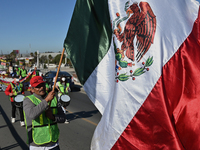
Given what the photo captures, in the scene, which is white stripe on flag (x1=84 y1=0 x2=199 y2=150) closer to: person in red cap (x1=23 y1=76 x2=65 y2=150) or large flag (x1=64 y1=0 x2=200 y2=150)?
large flag (x1=64 y1=0 x2=200 y2=150)

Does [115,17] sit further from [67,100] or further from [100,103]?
[67,100]

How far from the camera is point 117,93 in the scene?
249 centimetres

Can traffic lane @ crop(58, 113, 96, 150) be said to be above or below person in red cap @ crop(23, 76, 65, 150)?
below

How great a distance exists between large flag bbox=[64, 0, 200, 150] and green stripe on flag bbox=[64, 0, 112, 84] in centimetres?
25

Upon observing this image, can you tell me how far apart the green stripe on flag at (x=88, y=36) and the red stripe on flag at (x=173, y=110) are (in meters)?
0.97

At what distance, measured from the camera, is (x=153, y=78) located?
2430 mm

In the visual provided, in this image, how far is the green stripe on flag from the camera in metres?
2.89

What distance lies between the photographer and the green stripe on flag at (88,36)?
9.50 feet

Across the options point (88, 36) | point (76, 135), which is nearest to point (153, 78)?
point (88, 36)

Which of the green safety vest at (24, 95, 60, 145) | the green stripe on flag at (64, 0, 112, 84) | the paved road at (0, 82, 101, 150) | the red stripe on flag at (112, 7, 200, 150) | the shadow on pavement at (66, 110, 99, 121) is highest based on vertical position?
the green stripe on flag at (64, 0, 112, 84)

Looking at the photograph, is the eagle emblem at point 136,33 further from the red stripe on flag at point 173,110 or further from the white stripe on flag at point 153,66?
the red stripe on flag at point 173,110

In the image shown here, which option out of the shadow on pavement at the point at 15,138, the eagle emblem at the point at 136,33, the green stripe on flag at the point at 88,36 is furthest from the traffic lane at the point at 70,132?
the eagle emblem at the point at 136,33

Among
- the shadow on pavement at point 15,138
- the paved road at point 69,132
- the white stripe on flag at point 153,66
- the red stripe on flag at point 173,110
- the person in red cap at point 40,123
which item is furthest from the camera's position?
the paved road at point 69,132

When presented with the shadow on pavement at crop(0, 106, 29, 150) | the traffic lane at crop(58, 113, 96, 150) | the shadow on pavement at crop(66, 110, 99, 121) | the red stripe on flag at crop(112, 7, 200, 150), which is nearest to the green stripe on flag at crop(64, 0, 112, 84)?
the red stripe on flag at crop(112, 7, 200, 150)
